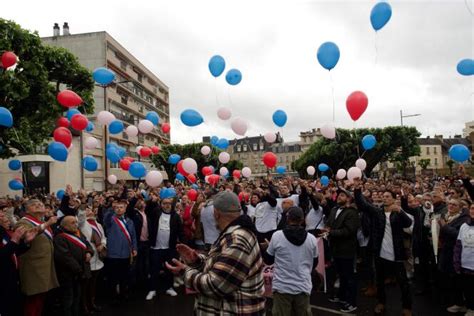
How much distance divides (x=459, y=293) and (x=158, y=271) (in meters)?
4.93

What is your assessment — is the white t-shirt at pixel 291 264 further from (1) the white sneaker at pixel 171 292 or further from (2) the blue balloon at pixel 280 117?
(2) the blue balloon at pixel 280 117

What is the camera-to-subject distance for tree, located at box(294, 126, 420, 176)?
38.0 meters

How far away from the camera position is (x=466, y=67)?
299 inches

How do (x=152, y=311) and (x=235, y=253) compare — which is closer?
(x=235, y=253)

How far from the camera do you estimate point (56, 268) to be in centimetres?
502

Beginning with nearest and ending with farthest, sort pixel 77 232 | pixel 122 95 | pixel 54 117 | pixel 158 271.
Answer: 1. pixel 77 232
2. pixel 158 271
3. pixel 54 117
4. pixel 122 95

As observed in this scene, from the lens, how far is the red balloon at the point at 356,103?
7.98m

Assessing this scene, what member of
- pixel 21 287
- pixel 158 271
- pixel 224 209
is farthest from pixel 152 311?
pixel 224 209

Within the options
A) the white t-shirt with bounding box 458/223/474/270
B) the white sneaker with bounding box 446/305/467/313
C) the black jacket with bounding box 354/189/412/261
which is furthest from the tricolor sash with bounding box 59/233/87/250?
the white sneaker with bounding box 446/305/467/313

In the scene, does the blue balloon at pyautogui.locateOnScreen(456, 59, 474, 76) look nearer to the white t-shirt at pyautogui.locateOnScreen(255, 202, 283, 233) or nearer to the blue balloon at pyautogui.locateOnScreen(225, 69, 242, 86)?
the white t-shirt at pyautogui.locateOnScreen(255, 202, 283, 233)

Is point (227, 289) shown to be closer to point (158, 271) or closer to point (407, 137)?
point (158, 271)

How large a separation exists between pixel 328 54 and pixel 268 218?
3609mm

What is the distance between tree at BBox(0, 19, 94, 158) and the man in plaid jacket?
12.7 metres

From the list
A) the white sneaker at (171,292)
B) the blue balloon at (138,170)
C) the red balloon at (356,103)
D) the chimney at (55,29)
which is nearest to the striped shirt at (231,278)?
the white sneaker at (171,292)
